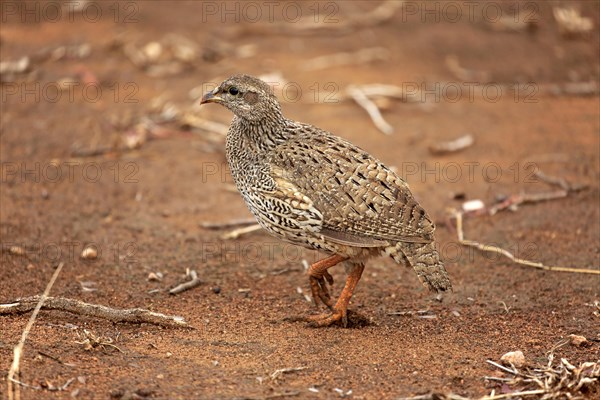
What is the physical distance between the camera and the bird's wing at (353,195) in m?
6.70

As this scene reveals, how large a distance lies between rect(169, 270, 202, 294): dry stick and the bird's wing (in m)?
1.36

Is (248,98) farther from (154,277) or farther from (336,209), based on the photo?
(154,277)

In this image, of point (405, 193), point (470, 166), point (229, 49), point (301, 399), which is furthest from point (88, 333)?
point (229, 49)

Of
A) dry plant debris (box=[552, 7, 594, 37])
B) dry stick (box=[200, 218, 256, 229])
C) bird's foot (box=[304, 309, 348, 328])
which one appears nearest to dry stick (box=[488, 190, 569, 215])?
dry stick (box=[200, 218, 256, 229])

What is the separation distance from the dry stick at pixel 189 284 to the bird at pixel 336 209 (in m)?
1.05

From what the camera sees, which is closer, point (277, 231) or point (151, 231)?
point (277, 231)

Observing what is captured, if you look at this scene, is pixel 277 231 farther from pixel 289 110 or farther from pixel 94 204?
pixel 289 110

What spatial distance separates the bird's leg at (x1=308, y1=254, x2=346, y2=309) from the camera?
22.6 feet

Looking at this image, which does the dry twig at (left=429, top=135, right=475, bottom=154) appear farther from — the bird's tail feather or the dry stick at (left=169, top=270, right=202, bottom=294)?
the dry stick at (left=169, top=270, right=202, bottom=294)

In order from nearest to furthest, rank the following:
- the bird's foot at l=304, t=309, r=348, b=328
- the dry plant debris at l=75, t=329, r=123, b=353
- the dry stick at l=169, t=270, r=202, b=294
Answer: the dry plant debris at l=75, t=329, r=123, b=353 < the bird's foot at l=304, t=309, r=348, b=328 < the dry stick at l=169, t=270, r=202, b=294

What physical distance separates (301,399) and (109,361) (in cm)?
138

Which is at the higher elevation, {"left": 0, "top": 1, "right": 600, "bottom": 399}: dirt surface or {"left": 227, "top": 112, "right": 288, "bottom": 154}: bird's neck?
{"left": 227, "top": 112, "right": 288, "bottom": 154}: bird's neck

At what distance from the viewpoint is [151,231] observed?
8656 millimetres

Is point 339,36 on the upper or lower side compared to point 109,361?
upper
